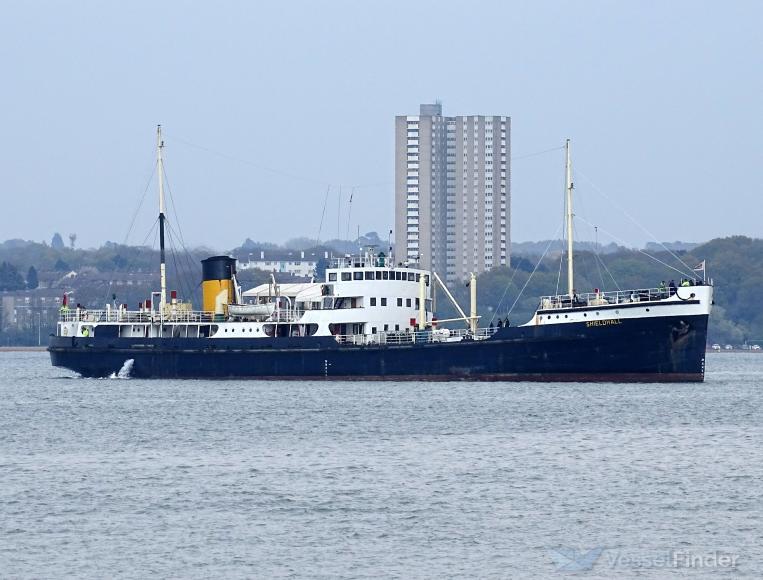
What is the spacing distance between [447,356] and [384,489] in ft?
117

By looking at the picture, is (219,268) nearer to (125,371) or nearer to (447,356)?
(125,371)

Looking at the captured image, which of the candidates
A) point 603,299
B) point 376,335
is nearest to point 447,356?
point 376,335

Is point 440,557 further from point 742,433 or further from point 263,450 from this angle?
point 742,433

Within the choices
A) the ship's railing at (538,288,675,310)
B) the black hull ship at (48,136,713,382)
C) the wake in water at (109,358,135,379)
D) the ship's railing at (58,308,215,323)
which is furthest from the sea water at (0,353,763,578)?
the wake in water at (109,358,135,379)

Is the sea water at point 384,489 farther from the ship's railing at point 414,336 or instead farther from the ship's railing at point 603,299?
the ship's railing at point 414,336

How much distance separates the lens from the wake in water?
79.8 metres

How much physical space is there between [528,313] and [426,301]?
375ft

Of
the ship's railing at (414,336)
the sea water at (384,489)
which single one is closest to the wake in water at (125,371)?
the ship's railing at (414,336)

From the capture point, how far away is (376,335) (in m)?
73.6

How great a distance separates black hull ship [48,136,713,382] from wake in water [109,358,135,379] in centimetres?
11

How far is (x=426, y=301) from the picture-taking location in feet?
265

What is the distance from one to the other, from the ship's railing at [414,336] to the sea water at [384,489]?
32.5 ft

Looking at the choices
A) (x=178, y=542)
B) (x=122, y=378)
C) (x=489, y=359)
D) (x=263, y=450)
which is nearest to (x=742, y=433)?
(x=263, y=450)

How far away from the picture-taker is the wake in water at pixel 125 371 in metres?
79.8
